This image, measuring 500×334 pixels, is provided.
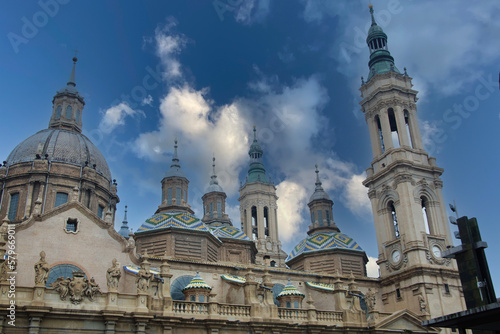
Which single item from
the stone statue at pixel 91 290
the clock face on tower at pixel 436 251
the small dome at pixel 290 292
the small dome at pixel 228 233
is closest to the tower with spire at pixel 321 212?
the small dome at pixel 228 233

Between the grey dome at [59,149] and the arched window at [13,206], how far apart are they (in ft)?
10.4

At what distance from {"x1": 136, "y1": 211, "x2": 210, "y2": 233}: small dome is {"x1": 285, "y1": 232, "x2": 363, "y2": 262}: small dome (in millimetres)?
13723

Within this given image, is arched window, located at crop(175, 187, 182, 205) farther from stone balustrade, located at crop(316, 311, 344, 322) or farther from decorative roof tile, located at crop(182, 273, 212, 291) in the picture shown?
stone balustrade, located at crop(316, 311, 344, 322)

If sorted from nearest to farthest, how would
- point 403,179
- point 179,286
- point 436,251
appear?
point 179,286, point 436,251, point 403,179

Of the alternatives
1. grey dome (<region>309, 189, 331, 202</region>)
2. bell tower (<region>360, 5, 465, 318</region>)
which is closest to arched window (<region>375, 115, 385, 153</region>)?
bell tower (<region>360, 5, 465, 318</region>)

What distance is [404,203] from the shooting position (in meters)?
45.0

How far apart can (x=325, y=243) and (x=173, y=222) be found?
17349 mm

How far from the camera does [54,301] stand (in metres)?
24.8

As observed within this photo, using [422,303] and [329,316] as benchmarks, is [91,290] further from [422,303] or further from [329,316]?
[422,303]

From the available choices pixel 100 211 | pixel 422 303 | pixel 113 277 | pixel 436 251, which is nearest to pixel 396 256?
pixel 436 251

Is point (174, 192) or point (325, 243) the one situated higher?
point (174, 192)

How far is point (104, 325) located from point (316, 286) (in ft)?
60.3

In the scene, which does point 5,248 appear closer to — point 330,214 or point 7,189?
point 7,189

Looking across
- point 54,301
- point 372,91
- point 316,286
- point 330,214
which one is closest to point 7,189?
point 54,301
